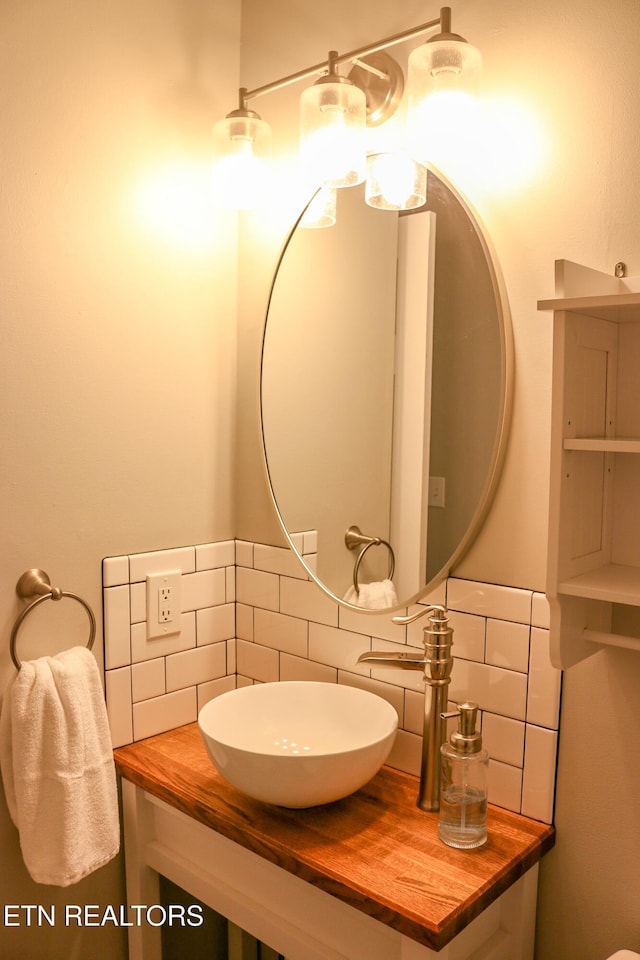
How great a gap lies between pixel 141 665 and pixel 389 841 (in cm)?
64

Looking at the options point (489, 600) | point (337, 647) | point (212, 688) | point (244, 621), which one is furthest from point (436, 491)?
point (212, 688)

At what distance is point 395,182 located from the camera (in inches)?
56.2

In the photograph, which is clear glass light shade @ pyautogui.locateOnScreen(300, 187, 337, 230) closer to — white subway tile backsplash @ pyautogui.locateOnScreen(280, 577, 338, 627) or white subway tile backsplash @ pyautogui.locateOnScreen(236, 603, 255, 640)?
white subway tile backsplash @ pyautogui.locateOnScreen(280, 577, 338, 627)

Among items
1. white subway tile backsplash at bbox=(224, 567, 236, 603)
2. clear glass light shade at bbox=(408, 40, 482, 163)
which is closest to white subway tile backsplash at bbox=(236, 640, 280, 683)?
white subway tile backsplash at bbox=(224, 567, 236, 603)

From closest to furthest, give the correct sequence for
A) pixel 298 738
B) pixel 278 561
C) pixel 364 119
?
1. pixel 364 119
2. pixel 298 738
3. pixel 278 561

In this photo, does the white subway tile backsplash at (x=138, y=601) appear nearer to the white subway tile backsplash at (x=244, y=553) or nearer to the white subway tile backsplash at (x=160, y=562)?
the white subway tile backsplash at (x=160, y=562)

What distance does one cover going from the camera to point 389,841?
125 centimetres

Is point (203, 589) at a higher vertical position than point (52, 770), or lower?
higher

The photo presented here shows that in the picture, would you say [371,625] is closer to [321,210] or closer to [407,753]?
[407,753]

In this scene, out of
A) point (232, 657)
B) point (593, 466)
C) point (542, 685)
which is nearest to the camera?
point (593, 466)

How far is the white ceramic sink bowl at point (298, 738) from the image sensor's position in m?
1.24

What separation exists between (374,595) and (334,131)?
2.79 feet

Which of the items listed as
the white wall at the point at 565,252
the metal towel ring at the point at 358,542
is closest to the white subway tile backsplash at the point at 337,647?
the metal towel ring at the point at 358,542

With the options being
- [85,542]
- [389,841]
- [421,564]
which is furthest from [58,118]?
[389,841]
